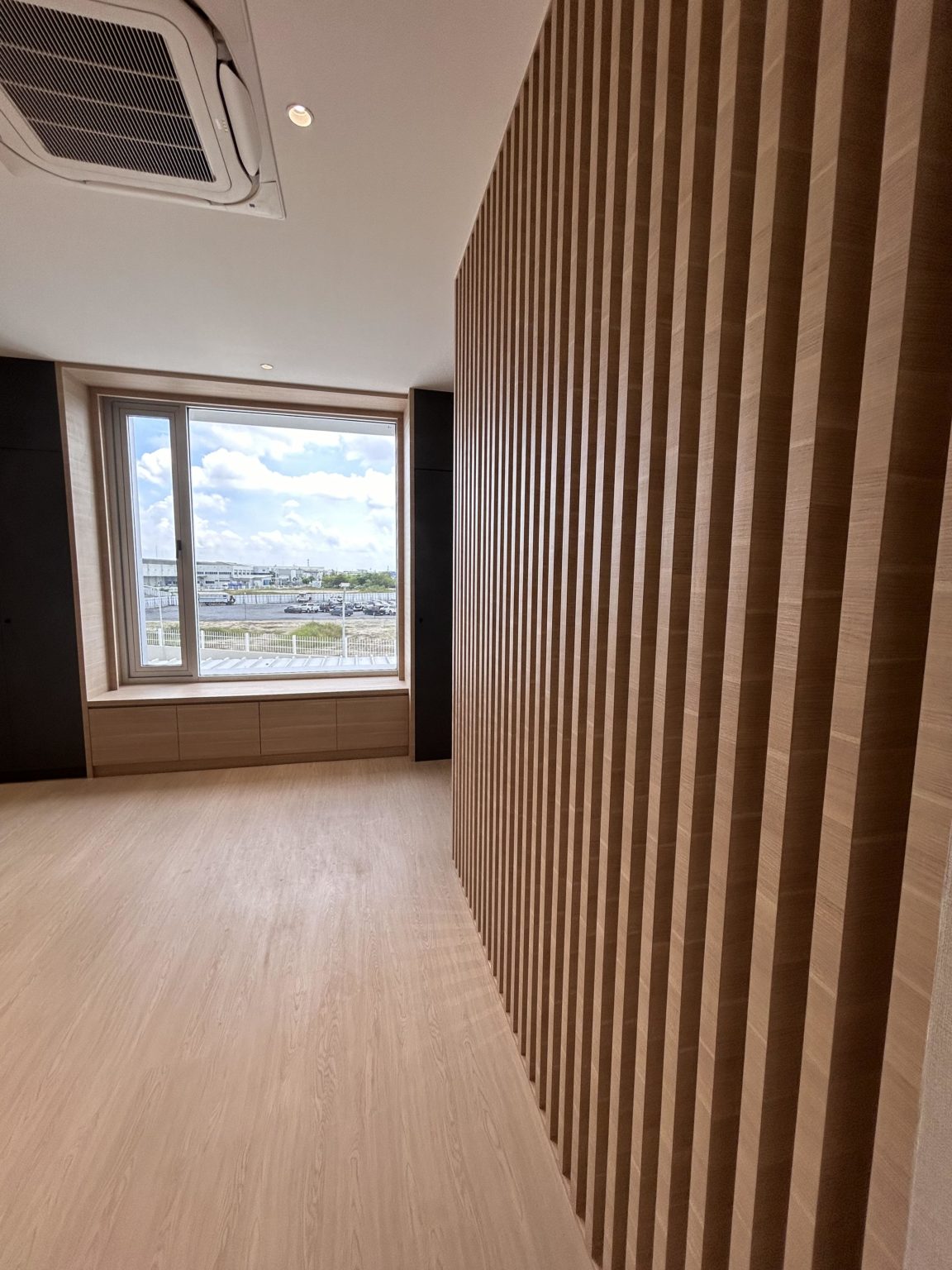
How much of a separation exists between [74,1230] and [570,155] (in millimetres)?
2677

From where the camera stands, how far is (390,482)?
4.59 metres

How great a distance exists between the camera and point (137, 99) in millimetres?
1479

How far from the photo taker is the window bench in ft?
12.7

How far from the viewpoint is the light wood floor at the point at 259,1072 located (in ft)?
4.06

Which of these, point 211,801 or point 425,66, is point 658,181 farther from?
point 211,801

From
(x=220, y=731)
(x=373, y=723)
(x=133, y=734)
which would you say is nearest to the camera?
(x=133, y=734)

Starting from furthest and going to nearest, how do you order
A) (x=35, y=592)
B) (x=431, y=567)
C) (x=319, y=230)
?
(x=431, y=567)
(x=35, y=592)
(x=319, y=230)

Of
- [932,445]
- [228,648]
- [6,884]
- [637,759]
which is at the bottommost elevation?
[6,884]

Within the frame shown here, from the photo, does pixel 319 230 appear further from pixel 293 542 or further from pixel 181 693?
pixel 181 693

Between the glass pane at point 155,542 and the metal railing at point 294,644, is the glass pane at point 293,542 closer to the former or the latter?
the metal railing at point 294,644

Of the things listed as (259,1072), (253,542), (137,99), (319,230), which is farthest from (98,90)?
(253,542)

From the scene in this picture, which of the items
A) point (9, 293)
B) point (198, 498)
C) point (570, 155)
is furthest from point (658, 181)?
point (198, 498)

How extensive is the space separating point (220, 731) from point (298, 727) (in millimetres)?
549

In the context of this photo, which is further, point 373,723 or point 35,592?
point 373,723
